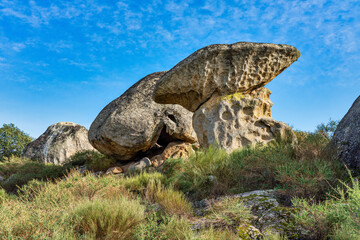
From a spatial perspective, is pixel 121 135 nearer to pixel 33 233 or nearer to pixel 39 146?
pixel 33 233

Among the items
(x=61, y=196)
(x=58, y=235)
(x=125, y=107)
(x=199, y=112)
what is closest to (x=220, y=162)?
(x=199, y=112)

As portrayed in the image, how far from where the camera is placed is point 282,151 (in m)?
6.02

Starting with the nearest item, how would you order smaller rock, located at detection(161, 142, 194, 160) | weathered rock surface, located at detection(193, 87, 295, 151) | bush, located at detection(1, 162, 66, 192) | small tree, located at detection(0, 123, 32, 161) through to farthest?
1. weathered rock surface, located at detection(193, 87, 295, 151)
2. smaller rock, located at detection(161, 142, 194, 160)
3. bush, located at detection(1, 162, 66, 192)
4. small tree, located at detection(0, 123, 32, 161)

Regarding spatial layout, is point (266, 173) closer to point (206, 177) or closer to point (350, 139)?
point (206, 177)

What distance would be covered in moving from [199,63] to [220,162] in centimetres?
379

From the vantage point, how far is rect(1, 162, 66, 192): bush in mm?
12219

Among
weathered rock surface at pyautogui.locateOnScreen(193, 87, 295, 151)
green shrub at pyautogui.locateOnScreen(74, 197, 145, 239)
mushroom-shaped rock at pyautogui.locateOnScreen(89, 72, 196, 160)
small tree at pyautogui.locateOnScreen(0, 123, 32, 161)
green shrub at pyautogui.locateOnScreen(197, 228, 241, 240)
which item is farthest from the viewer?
small tree at pyautogui.locateOnScreen(0, 123, 32, 161)

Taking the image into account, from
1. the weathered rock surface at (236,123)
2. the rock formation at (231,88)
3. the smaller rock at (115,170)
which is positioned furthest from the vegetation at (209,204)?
the smaller rock at (115,170)

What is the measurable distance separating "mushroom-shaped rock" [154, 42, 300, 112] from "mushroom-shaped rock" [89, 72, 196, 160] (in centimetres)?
309

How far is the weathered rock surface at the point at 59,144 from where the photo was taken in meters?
18.4

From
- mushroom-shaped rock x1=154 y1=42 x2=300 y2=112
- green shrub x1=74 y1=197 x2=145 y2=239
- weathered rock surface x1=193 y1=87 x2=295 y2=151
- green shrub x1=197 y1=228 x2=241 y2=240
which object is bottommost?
green shrub x1=197 y1=228 x2=241 y2=240

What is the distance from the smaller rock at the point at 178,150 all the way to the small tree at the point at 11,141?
17767 millimetres

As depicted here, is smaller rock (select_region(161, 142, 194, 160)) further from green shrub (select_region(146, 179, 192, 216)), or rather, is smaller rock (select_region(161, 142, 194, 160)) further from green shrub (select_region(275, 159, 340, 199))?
green shrub (select_region(275, 159, 340, 199))

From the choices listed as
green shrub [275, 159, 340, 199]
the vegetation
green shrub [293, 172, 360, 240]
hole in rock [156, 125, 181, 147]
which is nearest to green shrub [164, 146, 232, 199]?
the vegetation
